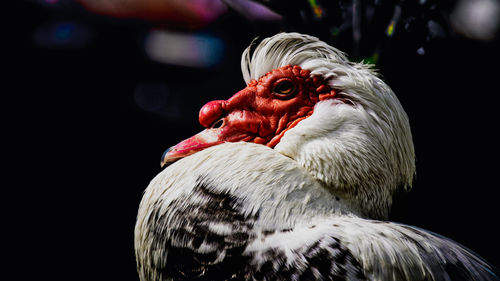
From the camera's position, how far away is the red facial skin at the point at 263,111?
0.97 metres

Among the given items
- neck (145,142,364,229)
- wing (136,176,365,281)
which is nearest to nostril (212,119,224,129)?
neck (145,142,364,229)

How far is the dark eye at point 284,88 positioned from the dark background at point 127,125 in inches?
19.4

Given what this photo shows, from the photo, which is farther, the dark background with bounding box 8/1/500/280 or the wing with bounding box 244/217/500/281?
the dark background with bounding box 8/1/500/280

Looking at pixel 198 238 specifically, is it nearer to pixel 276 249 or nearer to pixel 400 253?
pixel 276 249

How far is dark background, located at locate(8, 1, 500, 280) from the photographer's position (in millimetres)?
1294

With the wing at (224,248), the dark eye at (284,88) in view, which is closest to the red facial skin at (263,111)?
the dark eye at (284,88)

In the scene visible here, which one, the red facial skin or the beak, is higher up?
the red facial skin

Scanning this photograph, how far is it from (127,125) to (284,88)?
79 cm

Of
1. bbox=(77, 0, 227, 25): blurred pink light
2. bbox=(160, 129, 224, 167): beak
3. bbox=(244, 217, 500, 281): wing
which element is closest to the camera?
bbox=(244, 217, 500, 281): wing

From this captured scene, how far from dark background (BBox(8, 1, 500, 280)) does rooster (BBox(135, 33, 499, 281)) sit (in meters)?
0.49

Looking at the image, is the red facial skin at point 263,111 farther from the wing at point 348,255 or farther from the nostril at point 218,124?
the wing at point 348,255

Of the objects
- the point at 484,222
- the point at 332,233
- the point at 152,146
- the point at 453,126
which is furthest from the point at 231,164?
the point at 484,222

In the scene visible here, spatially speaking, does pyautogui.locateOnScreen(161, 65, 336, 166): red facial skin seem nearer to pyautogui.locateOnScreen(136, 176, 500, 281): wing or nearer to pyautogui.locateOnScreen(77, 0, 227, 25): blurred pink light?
pyautogui.locateOnScreen(136, 176, 500, 281): wing

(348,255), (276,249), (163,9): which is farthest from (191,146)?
(163,9)
